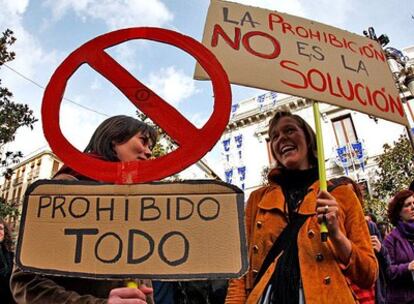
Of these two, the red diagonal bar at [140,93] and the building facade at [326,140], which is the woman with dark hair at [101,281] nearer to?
the red diagonal bar at [140,93]

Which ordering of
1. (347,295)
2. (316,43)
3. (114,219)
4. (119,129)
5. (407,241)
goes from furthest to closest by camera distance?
(407,241)
(316,43)
(119,129)
(347,295)
(114,219)

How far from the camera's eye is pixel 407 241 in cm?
Answer: 322

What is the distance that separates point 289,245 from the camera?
1.66m

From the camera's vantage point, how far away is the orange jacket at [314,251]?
1.50 metres

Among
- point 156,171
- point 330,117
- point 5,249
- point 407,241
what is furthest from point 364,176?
point 156,171

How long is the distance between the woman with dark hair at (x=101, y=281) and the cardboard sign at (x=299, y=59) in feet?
1.27

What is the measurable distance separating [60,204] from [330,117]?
1920 cm

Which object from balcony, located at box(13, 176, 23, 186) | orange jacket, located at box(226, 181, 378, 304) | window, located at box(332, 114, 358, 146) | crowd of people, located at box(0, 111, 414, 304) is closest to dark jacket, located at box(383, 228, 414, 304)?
crowd of people, located at box(0, 111, 414, 304)

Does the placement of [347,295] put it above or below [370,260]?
below

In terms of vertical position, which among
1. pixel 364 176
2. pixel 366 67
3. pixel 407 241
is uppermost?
pixel 364 176

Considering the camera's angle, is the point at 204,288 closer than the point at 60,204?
No

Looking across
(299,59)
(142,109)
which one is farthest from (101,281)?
(299,59)

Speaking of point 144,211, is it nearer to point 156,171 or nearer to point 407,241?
point 156,171

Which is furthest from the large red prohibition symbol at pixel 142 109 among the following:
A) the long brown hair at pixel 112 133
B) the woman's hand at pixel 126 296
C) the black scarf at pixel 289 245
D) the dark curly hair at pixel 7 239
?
the dark curly hair at pixel 7 239
